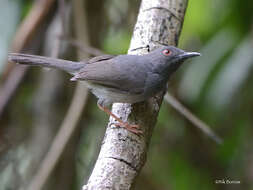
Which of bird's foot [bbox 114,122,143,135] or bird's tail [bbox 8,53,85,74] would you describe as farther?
bird's tail [bbox 8,53,85,74]

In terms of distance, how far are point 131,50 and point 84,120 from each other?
5.35 feet

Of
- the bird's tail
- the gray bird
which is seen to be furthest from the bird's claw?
the bird's tail

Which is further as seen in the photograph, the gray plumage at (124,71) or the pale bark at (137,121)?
the gray plumage at (124,71)

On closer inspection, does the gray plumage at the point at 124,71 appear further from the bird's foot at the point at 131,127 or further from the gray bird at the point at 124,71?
the bird's foot at the point at 131,127

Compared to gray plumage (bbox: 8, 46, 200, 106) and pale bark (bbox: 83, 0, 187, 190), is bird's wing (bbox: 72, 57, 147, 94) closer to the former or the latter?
gray plumage (bbox: 8, 46, 200, 106)

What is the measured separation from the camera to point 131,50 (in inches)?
149

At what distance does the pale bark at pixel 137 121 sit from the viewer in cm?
246

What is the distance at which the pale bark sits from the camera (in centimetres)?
246

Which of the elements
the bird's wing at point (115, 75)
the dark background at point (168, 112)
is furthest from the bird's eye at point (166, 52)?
the dark background at point (168, 112)

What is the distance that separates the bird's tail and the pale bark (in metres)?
0.67

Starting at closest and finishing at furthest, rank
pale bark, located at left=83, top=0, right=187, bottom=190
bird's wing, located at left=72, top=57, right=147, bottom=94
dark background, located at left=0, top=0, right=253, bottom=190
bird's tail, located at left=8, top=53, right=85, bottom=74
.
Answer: pale bark, located at left=83, top=0, right=187, bottom=190 < bird's tail, located at left=8, top=53, right=85, bottom=74 < bird's wing, located at left=72, top=57, right=147, bottom=94 < dark background, located at left=0, top=0, right=253, bottom=190

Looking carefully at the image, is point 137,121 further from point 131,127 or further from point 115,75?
point 115,75

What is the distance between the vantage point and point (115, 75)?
3850 mm

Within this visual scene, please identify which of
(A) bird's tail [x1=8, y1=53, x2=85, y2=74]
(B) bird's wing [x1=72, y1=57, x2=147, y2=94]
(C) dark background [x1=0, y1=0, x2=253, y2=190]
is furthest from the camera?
(C) dark background [x1=0, y1=0, x2=253, y2=190]
